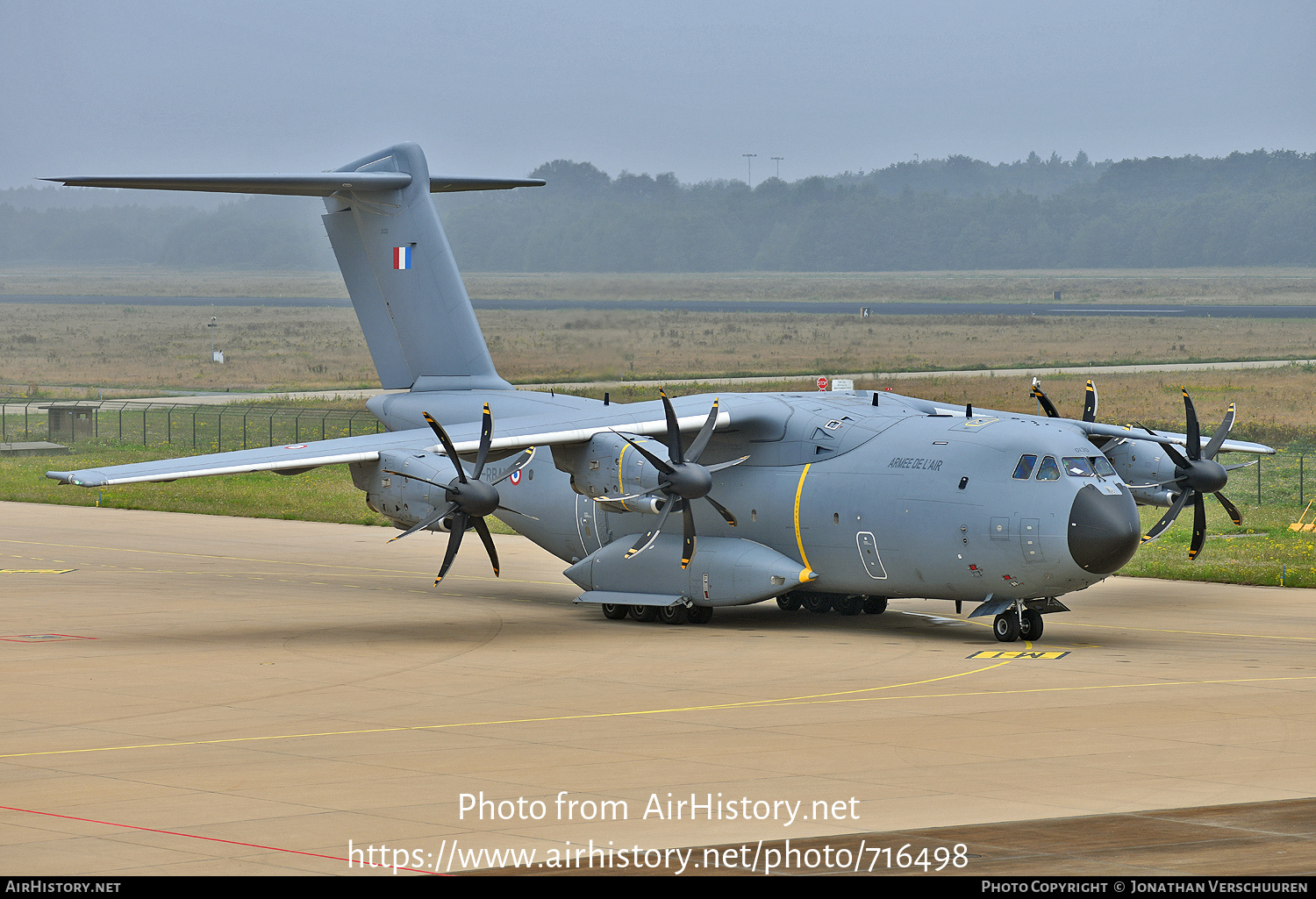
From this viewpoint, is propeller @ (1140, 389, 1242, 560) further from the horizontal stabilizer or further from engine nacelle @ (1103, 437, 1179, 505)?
the horizontal stabilizer

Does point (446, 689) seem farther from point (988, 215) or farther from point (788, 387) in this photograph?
point (988, 215)

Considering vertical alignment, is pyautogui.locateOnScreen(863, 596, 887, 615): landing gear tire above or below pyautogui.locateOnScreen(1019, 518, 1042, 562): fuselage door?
below

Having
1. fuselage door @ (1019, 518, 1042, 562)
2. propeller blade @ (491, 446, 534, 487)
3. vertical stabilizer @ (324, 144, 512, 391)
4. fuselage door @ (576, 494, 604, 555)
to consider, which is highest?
vertical stabilizer @ (324, 144, 512, 391)

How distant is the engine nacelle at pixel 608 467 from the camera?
902 inches

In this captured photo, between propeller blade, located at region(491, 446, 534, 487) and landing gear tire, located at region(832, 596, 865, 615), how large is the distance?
581 cm

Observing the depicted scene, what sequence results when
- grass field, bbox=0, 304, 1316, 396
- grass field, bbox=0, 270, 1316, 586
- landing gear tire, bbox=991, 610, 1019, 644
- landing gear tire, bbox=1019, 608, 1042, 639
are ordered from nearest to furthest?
landing gear tire, bbox=991, 610, 1019, 644 < landing gear tire, bbox=1019, 608, 1042, 639 < grass field, bbox=0, 270, 1316, 586 < grass field, bbox=0, 304, 1316, 396

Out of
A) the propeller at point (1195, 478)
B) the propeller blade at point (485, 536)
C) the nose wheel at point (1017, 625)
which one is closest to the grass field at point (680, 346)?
the propeller blade at point (485, 536)

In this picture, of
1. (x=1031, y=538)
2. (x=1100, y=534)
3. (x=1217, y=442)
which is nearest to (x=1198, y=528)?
(x=1217, y=442)

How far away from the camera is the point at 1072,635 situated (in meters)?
23.9

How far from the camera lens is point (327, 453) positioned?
2392 cm

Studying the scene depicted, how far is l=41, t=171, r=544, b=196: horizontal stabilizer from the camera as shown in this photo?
989 inches

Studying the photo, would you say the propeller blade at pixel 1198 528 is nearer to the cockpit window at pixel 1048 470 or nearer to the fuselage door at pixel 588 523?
the cockpit window at pixel 1048 470

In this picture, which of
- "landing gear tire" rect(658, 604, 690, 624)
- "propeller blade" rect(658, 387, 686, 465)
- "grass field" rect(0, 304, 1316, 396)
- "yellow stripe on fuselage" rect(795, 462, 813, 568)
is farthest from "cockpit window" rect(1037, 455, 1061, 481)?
"grass field" rect(0, 304, 1316, 396)
